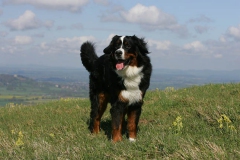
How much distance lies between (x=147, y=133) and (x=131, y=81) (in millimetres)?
1073

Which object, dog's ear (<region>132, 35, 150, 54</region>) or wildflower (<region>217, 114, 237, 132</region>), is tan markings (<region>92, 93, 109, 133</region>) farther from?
wildflower (<region>217, 114, 237, 132</region>)

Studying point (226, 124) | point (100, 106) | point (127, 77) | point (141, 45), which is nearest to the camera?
point (226, 124)

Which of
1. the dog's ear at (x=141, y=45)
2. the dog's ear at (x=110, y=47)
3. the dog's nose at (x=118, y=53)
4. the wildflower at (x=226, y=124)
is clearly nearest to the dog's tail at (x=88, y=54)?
the dog's ear at (x=110, y=47)

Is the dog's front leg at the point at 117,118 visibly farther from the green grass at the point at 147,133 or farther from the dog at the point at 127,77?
the green grass at the point at 147,133

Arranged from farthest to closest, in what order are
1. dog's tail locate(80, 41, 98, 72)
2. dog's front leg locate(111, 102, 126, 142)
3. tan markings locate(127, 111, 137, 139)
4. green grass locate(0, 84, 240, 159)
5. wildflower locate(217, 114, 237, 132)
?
dog's tail locate(80, 41, 98, 72), tan markings locate(127, 111, 137, 139), dog's front leg locate(111, 102, 126, 142), wildflower locate(217, 114, 237, 132), green grass locate(0, 84, 240, 159)

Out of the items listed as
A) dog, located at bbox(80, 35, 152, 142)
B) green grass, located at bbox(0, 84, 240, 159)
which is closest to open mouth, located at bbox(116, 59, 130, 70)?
dog, located at bbox(80, 35, 152, 142)

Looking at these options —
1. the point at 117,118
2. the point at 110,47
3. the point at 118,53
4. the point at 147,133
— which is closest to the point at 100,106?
the point at 117,118

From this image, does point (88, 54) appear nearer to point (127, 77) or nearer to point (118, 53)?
point (127, 77)

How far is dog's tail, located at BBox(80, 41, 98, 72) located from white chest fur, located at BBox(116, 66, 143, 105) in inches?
81.7

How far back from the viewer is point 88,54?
323 inches

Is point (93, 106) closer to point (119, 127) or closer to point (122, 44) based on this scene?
point (119, 127)

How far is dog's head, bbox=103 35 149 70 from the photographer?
6.01m

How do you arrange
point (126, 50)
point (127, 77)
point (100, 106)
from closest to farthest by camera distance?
1. point (126, 50)
2. point (127, 77)
3. point (100, 106)

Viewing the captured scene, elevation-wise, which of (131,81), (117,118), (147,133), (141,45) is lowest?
(147,133)
